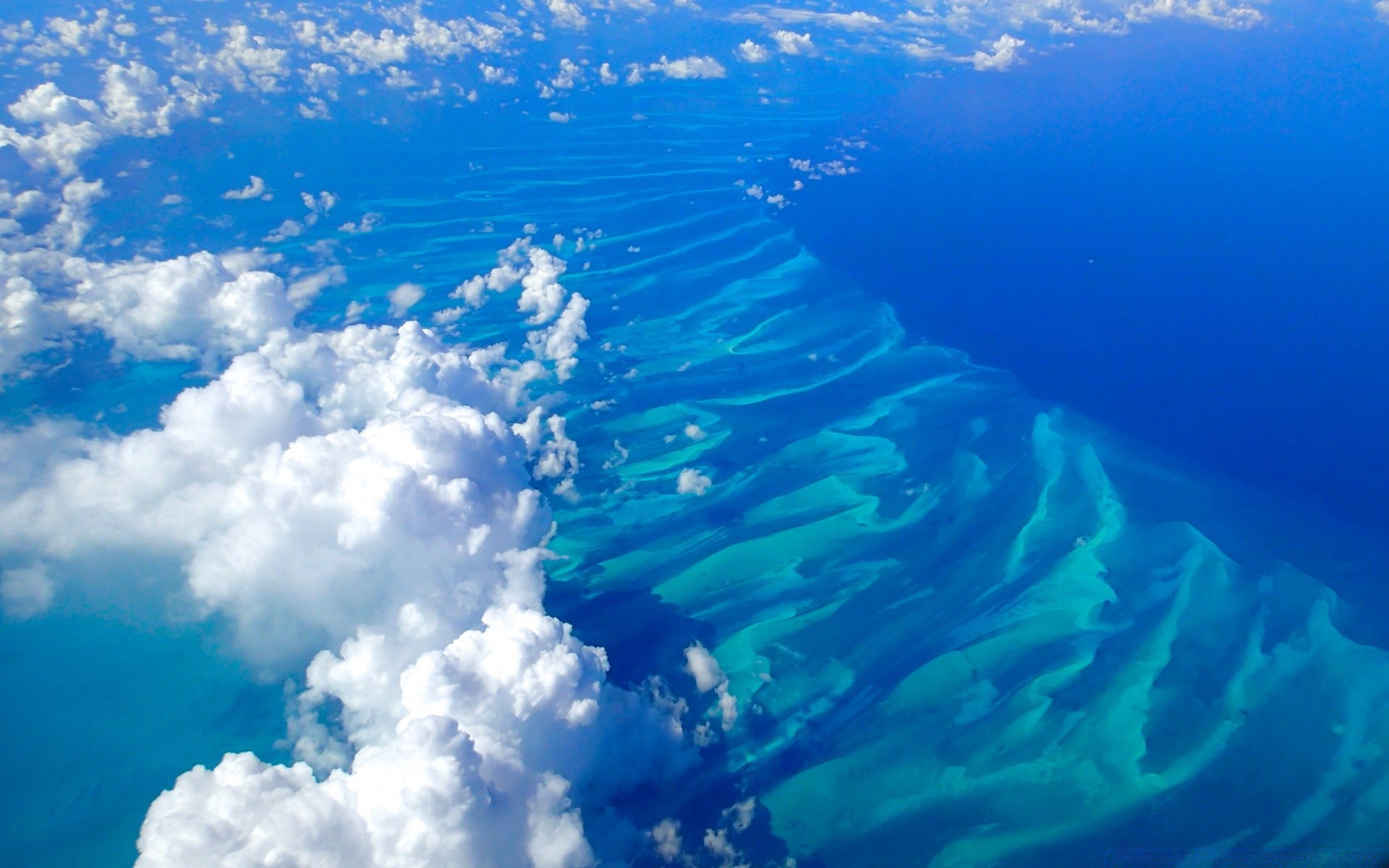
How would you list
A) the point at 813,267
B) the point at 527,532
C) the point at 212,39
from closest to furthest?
1. the point at 527,532
2. the point at 813,267
3. the point at 212,39

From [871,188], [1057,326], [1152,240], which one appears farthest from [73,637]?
[1152,240]

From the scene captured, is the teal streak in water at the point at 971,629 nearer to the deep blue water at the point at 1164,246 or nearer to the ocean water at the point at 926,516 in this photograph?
the ocean water at the point at 926,516

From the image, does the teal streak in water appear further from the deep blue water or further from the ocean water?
the deep blue water

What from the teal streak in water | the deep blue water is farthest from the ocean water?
the deep blue water

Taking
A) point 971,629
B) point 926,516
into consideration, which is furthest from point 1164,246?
point 971,629

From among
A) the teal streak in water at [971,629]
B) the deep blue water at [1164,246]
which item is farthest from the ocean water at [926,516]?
the deep blue water at [1164,246]

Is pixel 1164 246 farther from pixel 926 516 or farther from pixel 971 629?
pixel 971 629

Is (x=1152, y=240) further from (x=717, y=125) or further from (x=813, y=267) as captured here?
(x=717, y=125)
